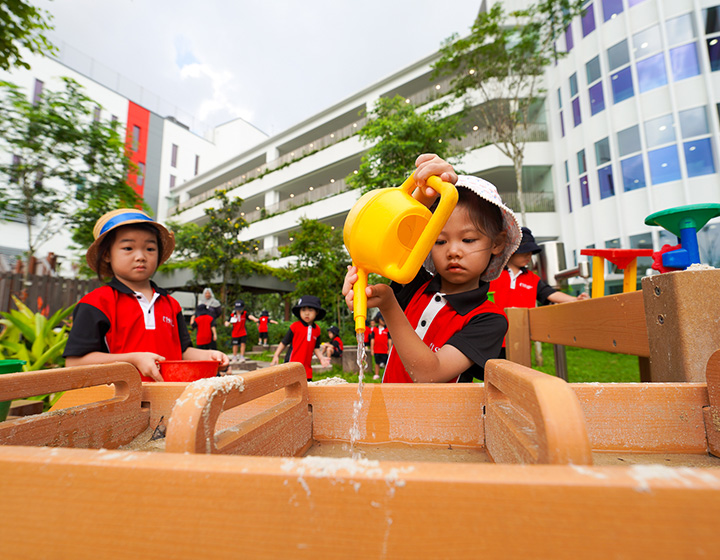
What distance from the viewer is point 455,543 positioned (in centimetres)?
34

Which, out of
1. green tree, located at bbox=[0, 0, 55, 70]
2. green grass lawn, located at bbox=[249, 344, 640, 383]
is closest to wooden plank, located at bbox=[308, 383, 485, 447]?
green grass lawn, located at bbox=[249, 344, 640, 383]

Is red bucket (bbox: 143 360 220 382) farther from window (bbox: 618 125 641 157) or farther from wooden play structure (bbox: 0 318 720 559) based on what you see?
window (bbox: 618 125 641 157)

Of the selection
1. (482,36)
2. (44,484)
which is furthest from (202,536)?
(482,36)

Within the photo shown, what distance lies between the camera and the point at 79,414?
2.68ft

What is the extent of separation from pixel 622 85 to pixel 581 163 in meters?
2.72

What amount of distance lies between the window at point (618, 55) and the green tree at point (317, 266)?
12.0m

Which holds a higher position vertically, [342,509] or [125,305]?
[125,305]

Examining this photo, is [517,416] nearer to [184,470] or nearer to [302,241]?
[184,470]

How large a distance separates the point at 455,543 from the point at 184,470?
27 cm

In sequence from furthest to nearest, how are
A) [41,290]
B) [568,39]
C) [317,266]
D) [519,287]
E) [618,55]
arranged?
[317,266] → [568,39] → [618,55] → [41,290] → [519,287]

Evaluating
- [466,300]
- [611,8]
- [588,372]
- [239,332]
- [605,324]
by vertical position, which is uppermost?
[611,8]

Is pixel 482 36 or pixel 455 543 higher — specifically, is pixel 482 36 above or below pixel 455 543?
above

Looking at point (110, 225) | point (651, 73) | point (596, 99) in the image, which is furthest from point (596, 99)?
point (110, 225)

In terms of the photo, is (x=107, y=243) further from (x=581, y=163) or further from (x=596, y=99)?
(x=596, y=99)
